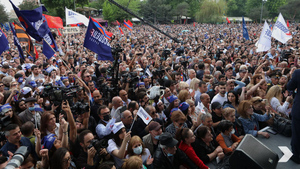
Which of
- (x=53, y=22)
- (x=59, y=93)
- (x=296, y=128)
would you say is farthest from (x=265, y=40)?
(x=53, y=22)

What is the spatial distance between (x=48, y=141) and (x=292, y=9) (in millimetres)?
70186

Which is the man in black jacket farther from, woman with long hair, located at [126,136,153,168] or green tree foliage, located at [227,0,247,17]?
green tree foliage, located at [227,0,247,17]

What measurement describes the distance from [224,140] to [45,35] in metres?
6.46

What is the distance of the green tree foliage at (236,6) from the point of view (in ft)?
263

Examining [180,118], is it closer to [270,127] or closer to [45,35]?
[270,127]

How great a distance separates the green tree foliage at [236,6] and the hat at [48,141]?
86838 millimetres

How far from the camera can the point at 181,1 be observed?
79.4 metres

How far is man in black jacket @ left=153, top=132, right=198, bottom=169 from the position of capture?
3268 mm

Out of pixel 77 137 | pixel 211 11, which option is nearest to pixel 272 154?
pixel 77 137

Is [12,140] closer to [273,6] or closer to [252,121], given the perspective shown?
[252,121]

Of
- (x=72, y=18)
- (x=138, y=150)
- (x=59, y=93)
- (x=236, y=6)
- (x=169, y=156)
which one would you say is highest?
(x=236, y=6)

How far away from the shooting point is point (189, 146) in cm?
361

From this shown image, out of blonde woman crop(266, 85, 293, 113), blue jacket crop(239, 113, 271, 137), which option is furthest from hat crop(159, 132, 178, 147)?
blonde woman crop(266, 85, 293, 113)

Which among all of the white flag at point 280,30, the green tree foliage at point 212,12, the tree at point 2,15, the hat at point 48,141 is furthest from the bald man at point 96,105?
the green tree foliage at point 212,12
